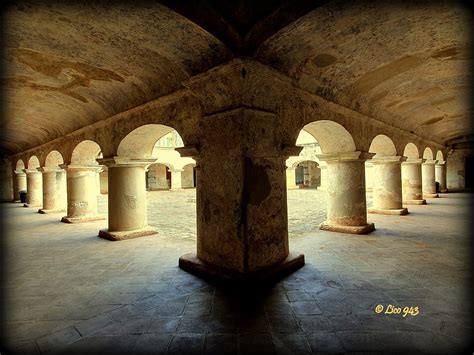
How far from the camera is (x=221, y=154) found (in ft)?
11.3

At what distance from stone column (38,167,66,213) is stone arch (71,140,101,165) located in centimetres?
317

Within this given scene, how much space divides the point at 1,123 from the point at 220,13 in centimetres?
910

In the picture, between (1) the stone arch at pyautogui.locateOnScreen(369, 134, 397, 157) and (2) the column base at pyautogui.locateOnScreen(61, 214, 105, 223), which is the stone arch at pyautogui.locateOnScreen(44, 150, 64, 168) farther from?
(1) the stone arch at pyautogui.locateOnScreen(369, 134, 397, 157)

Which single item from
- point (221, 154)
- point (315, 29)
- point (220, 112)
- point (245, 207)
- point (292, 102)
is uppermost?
point (315, 29)

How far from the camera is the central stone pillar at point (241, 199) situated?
324 cm

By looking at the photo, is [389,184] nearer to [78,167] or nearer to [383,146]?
[383,146]

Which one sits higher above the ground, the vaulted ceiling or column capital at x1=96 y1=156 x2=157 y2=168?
the vaulted ceiling

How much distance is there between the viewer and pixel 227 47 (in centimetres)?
300

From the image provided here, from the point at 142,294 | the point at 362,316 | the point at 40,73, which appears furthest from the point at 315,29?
the point at 40,73

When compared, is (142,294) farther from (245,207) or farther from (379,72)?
(379,72)

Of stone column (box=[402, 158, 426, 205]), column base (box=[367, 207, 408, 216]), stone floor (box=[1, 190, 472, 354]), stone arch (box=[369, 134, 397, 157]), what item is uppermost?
stone arch (box=[369, 134, 397, 157])

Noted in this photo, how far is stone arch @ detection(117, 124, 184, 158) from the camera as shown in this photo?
550 centimetres

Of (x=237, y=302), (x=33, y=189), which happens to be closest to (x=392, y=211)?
(x=237, y=302)

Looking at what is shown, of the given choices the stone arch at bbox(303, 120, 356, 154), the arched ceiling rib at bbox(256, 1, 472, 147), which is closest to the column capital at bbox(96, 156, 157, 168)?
the stone arch at bbox(303, 120, 356, 154)
